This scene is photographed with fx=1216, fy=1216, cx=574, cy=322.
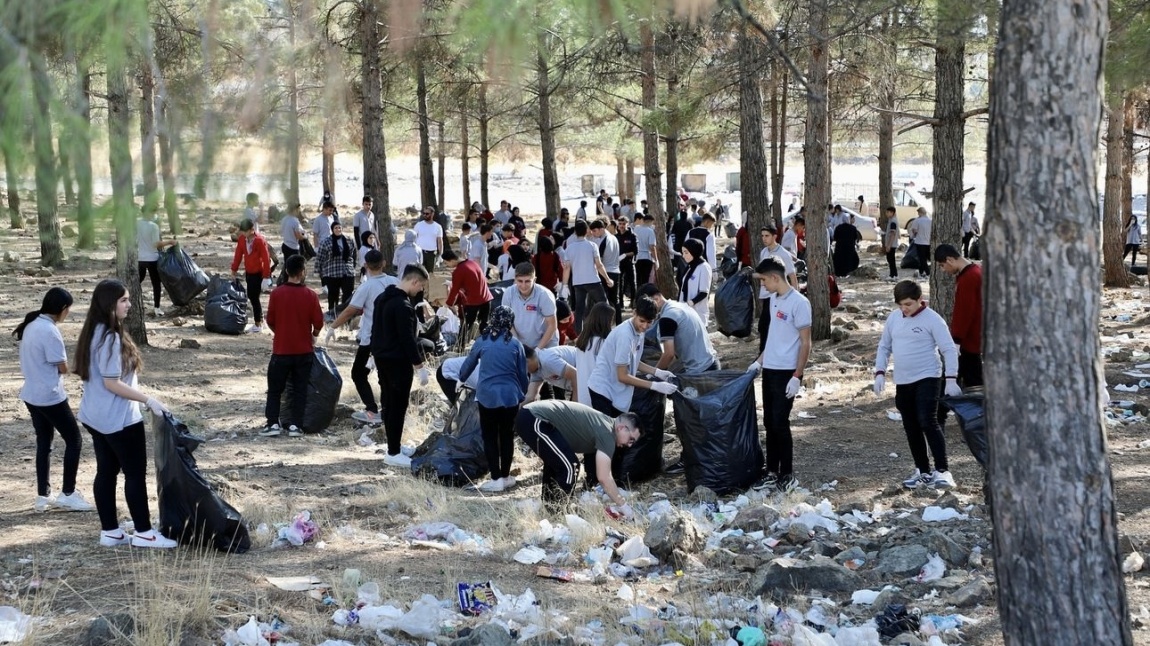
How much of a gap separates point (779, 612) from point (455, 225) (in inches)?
1364

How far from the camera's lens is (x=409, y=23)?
2.64m

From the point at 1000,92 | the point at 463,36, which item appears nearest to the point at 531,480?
the point at 1000,92

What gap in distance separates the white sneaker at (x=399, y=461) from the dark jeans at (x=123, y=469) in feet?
9.06

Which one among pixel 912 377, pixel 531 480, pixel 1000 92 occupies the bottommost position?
pixel 531 480

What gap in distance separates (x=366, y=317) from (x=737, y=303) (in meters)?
5.46

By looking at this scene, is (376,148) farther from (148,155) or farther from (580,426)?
(148,155)

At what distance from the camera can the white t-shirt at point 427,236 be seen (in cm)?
1884

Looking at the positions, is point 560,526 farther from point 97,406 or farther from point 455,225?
point 455,225

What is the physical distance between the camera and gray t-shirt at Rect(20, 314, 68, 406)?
7.12 metres

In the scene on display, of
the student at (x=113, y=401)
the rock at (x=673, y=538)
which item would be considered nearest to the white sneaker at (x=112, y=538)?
the student at (x=113, y=401)

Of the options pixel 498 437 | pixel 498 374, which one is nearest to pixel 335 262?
pixel 498 437

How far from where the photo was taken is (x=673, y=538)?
6.75m

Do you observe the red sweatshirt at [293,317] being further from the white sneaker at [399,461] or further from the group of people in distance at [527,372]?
the white sneaker at [399,461]

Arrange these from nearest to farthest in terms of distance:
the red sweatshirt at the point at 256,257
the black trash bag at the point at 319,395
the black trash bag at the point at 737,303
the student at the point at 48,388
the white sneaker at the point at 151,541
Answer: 1. the white sneaker at the point at 151,541
2. the student at the point at 48,388
3. the black trash bag at the point at 319,395
4. the black trash bag at the point at 737,303
5. the red sweatshirt at the point at 256,257
